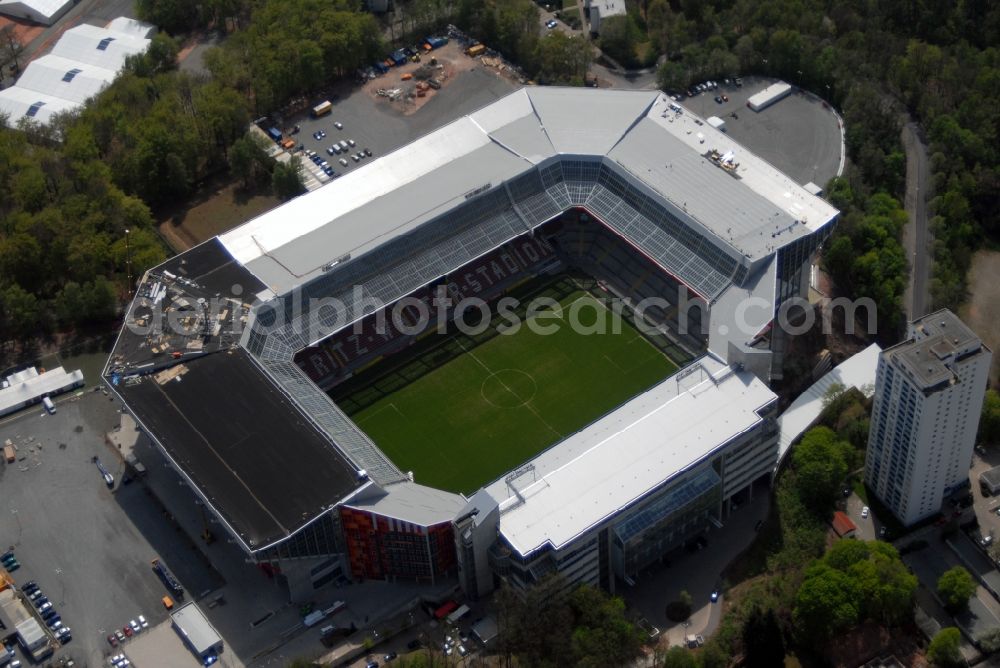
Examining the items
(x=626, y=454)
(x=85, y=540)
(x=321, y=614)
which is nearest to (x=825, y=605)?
(x=626, y=454)

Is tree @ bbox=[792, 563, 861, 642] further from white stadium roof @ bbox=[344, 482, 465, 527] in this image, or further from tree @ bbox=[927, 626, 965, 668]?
white stadium roof @ bbox=[344, 482, 465, 527]

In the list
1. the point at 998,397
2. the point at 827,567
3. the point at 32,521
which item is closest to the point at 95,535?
→ the point at 32,521

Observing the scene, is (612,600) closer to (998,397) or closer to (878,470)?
(878,470)

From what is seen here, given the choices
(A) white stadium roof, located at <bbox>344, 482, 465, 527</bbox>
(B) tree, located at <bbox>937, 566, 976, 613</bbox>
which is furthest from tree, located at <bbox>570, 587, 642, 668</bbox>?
(B) tree, located at <bbox>937, 566, 976, 613</bbox>

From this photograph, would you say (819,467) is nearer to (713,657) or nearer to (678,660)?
(713,657)

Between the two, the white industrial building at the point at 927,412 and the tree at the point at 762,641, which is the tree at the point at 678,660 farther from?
the white industrial building at the point at 927,412

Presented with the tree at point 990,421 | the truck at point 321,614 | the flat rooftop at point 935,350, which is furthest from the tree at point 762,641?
the truck at point 321,614
